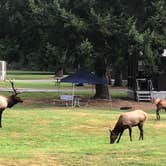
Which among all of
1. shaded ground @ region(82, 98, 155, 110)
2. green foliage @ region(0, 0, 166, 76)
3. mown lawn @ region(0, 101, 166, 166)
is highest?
green foliage @ region(0, 0, 166, 76)

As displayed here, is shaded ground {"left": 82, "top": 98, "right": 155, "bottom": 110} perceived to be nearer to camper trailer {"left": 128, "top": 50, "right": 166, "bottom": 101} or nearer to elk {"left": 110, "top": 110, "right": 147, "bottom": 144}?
camper trailer {"left": 128, "top": 50, "right": 166, "bottom": 101}

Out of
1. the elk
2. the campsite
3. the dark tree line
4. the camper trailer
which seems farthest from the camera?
the camper trailer

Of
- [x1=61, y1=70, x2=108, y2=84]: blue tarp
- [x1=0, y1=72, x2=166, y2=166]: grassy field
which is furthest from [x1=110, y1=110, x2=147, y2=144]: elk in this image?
[x1=61, y1=70, x2=108, y2=84]: blue tarp

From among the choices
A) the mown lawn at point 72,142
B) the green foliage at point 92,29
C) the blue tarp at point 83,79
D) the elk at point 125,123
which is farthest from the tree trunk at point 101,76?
the elk at point 125,123

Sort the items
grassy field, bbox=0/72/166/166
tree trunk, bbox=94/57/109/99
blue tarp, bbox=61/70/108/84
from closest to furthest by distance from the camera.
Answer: grassy field, bbox=0/72/166/166 < blue tarp, bbox=61/70/108/84 < tree trunk, bbox=94/57/109/99

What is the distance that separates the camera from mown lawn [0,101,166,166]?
39.8ft

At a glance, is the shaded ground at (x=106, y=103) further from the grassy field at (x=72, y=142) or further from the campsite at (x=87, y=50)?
the grassy field at (x=72, y=142)

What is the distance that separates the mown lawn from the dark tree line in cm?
938

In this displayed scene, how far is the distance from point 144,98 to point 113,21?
26.4ft

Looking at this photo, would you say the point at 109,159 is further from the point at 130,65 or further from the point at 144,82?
the point at 130,65

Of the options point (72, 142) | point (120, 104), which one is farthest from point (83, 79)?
point (72, 142)

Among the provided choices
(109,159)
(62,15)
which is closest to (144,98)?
(62,15)

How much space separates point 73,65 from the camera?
41188mm

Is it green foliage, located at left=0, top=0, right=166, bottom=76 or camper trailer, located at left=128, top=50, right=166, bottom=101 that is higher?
green foliage, located at left=0, top=0, right=166, bottom=76
